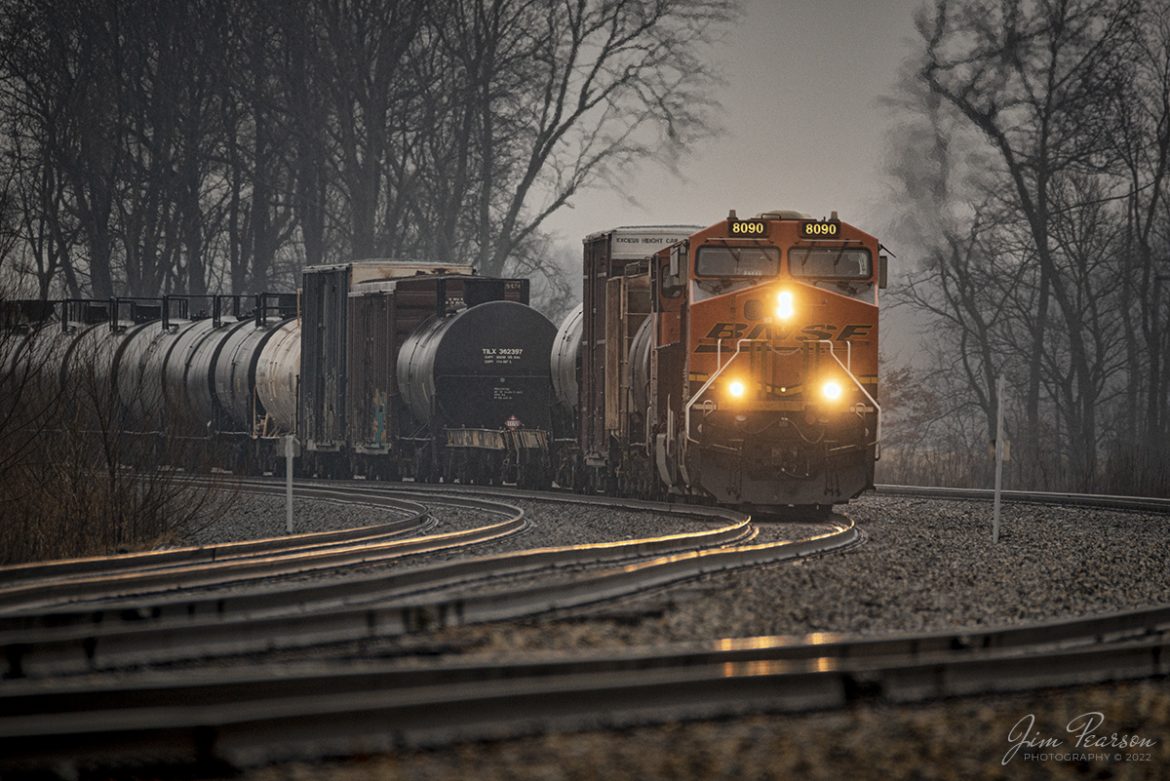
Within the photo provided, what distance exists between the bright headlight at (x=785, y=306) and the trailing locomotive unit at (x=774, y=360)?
11mm

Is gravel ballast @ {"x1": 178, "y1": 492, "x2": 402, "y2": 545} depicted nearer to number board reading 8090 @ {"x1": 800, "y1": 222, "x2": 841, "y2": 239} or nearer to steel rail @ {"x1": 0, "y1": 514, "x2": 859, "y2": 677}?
number board reading 8090 @ {"x1": 800, "y1": 222, "x2": 841, "y2": 239}

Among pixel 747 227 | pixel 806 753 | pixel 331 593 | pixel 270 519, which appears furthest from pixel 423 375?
pixel 806 753

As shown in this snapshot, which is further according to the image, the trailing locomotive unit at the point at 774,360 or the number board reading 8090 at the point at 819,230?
the number board reading 8090 at the point at 819,230

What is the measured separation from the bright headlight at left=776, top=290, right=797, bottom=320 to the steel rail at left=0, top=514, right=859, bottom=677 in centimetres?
751

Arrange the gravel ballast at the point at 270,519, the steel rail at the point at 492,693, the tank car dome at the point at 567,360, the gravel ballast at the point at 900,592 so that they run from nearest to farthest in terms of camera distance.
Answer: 1. the steel rail at the point at 492,693
2. the gravel ballast at the point at 900,592
3. the gravel ballast at the point at 270,519
4. the tank car dome at the point at 567,360

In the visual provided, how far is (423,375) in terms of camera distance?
2644 cm

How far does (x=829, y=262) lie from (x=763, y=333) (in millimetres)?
1147

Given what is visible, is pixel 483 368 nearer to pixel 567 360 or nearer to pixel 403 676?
pixel 567 360

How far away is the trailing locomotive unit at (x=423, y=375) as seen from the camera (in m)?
26.3

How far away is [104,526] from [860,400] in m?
7.84

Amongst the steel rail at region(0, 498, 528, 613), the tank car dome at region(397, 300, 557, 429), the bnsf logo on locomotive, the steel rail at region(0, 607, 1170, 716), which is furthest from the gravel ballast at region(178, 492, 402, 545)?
the steel rail at region(0, 607, 1170, 716)

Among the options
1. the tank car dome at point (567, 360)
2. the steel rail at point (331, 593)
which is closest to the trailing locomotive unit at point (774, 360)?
the steel rail at point (331, 593)

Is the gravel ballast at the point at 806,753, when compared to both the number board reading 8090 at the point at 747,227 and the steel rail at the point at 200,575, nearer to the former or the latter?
the steel rail at the point at 200,575

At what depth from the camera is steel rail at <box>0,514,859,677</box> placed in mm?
7031
